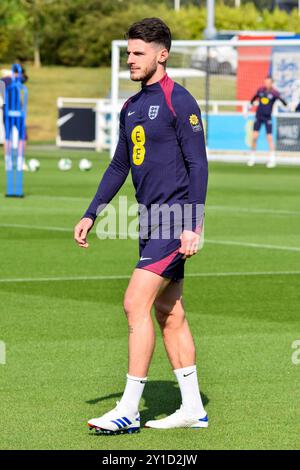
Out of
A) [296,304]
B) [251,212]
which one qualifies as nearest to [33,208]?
[251,212]

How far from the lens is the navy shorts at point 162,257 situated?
24.3 ft

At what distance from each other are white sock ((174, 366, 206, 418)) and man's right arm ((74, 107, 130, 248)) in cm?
94

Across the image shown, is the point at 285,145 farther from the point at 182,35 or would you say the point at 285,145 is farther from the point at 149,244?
the point at 182,35

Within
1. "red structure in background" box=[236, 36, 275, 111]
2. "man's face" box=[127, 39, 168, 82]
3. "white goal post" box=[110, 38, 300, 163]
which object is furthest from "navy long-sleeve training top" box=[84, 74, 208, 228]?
"red structure in background" box=[236, 36, 275, 111]

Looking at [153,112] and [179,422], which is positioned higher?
[153,112]

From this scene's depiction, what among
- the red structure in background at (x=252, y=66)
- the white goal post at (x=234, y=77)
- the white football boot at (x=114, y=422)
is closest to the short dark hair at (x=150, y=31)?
the white football boot at (x=114, y=422)

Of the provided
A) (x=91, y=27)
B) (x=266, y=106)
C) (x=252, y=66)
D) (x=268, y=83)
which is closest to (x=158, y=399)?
(x=266, y=106)

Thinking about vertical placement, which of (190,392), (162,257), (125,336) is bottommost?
(125,336)

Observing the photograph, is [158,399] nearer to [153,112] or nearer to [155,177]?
[155,177]

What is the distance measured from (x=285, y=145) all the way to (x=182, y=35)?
40.6 m

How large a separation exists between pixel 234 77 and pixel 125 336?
95.8 ft

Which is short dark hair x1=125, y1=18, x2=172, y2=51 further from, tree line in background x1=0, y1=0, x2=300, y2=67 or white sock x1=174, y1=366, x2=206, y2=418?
tree line in background x1=0, y1=0, x2=300, y2=67

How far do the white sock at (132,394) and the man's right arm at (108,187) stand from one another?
87 centimetres

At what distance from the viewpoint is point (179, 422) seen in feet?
24.9
